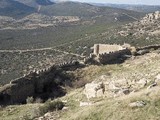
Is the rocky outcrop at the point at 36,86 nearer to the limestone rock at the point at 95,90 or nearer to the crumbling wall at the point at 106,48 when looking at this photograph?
the limestone rock at the point at 95,90

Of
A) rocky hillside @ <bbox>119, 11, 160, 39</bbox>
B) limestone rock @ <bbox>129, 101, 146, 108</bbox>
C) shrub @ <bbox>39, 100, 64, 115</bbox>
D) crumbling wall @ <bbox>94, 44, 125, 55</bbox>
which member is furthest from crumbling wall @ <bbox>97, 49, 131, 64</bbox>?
rocky hillside @ <bbox>119, 11, 160, 39</bbox>

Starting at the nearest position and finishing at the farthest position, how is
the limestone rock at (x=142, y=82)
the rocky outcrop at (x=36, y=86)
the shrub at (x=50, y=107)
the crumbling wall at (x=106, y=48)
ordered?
the shrub at (x=50, y=107)
the limestone rock at (x=142, y=82)
the rocky outcrop at (x=36, y=86)
the crumbling wall at (x=106, y=48)

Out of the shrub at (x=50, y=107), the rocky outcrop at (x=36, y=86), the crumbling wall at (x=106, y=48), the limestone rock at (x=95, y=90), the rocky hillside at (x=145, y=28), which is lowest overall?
the rocky hillside at (x=145, y=28)

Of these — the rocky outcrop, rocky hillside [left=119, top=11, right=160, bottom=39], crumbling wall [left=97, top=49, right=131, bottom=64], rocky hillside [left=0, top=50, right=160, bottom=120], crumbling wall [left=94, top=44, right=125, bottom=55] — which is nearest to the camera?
rocky hillside [left=0, top=50, right=160, bottom=120]

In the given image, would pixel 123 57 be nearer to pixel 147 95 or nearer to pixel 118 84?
pixel 118 84

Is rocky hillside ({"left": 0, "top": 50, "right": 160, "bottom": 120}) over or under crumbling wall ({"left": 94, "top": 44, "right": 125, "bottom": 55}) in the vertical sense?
over

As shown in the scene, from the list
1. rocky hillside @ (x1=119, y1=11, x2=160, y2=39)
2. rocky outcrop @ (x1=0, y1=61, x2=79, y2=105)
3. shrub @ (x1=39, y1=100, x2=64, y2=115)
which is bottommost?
rocky hillside @ (x1=119, y1=11, x2=160, y2=39)

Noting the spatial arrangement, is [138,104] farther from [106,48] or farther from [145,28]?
[145,28]

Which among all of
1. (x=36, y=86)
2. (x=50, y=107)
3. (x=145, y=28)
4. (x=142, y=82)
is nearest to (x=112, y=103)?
(x=50, y=107)

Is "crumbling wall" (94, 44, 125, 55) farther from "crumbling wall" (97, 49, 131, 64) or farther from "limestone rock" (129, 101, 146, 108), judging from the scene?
"limestone rock" (129, 101, 146, 108)

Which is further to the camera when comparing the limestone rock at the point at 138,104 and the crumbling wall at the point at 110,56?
the crumbling wall at the point at 110,56

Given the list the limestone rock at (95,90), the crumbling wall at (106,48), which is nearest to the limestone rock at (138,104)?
the limestone rock at (95,90)

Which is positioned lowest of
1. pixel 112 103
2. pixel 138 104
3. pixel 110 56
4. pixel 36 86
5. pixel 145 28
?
pixel 145 28

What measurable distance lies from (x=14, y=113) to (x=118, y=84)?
19.9ft
